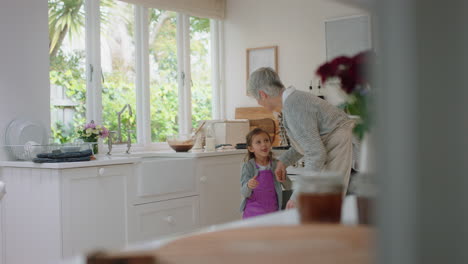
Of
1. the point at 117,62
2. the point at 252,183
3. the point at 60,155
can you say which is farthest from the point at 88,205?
the point at 117,62

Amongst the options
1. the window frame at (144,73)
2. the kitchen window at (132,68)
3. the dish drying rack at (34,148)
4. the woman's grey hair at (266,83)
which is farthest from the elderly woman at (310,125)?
the window frame at (144,73)

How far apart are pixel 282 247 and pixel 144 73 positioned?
160 inches

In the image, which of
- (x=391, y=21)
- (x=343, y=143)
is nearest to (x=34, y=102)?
(x=343, y=143)

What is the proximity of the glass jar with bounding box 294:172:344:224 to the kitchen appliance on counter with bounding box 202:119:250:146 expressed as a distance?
12.2 ft

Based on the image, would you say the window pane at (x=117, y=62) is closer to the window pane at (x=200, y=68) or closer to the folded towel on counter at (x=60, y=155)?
the window pane at (x=200, y=68)

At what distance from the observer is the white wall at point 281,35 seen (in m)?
4.80

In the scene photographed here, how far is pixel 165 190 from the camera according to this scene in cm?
366

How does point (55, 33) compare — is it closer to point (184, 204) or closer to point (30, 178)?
point (30, 178)

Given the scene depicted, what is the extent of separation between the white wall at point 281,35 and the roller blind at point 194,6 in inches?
5.8

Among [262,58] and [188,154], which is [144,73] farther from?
[262,58]

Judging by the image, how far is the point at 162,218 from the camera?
3.68 meters

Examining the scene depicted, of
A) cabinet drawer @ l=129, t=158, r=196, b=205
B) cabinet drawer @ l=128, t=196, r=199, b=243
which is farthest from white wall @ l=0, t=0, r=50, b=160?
cabinet drawer @ l=128, t=196, r=199, b=243

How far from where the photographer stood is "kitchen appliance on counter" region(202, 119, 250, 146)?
4.55m

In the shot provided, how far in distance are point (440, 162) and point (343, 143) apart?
209 cm
